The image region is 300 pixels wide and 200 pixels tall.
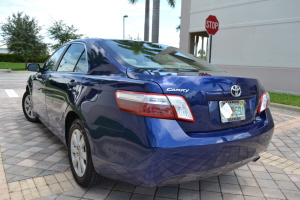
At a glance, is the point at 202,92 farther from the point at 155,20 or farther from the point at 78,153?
the point at 155,20

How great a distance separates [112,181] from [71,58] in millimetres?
1599

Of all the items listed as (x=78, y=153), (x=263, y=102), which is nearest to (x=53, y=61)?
(x=78, y=153)

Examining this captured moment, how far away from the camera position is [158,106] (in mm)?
1924

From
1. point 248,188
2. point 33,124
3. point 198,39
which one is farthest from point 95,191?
point 198,39

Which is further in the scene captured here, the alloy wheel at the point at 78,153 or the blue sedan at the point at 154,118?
the alloy wheel at the point at 78,153

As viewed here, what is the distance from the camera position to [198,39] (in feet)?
57.4

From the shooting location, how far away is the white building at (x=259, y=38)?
1096 centimetres

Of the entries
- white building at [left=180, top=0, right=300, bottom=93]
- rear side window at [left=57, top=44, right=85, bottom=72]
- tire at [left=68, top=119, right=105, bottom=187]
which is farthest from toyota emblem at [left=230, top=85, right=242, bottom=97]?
white building at [left=180, top=0, right=300, bottom=93]

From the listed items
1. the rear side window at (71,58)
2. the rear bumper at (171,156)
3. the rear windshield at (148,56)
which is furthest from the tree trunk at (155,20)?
the rear bumper at (171,156)

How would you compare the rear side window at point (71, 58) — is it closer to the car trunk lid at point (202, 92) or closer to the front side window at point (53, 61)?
the front side window at point (53, 61)

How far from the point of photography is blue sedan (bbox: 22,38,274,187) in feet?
6.31

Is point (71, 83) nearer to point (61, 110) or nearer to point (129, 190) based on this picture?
point (61, 110)

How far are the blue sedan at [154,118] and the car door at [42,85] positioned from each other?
105cm

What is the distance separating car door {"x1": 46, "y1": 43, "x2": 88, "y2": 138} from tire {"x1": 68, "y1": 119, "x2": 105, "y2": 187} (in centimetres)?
30
